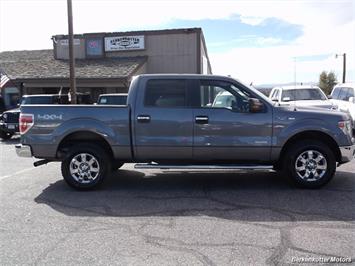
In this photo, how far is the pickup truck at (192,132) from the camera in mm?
6316

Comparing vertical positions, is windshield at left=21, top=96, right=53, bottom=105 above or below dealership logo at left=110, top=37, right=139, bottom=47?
below

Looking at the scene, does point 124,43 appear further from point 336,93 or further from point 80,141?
point 80,141

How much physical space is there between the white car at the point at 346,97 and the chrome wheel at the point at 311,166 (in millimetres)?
7239

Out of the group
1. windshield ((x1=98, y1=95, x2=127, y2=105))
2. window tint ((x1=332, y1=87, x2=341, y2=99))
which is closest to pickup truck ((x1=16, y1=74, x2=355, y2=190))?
windshield ((x1=98, y1=95, x2=127, y2=105))

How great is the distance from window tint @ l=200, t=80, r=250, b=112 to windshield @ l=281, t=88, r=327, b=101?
7395mm

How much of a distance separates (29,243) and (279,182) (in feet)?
14.4

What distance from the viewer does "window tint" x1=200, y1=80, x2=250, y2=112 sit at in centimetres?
639

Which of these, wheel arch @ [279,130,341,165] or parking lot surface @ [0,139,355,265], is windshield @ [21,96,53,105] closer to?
parking lot surface @ [0,139,355,265]

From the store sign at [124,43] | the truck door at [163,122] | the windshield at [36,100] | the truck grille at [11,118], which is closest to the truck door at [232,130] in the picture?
the truck door at [163,122]

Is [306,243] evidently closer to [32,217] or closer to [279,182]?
[279,182]

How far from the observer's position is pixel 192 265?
Result: 375cm

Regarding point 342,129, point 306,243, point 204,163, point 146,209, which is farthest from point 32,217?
point 342,129

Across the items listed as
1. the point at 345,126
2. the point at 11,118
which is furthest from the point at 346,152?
the point at 11,118

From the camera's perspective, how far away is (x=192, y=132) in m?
6.37
